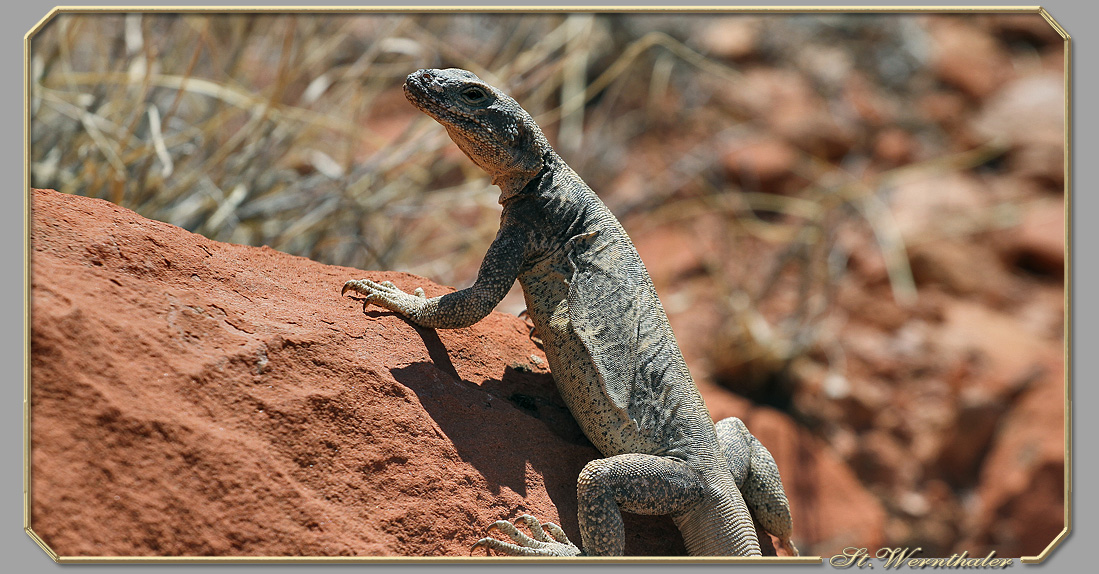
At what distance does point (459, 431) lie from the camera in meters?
4.06

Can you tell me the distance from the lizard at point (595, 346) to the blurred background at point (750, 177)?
7.53 ft

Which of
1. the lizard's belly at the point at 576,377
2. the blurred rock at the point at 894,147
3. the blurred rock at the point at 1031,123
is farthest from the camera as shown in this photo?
the blurred rock at the point at 894,147

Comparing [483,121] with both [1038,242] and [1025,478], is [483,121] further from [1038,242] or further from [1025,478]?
[1038,242]

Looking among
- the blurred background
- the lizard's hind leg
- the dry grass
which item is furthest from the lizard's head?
the dry grass

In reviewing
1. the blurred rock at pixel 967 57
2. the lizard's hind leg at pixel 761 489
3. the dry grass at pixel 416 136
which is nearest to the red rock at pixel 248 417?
the lizard's hind leg at pixel 761 489

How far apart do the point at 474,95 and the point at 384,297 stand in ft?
3.78

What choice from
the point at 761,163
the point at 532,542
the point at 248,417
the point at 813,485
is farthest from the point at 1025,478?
the point at 248,417

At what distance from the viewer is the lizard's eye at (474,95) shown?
4438 millimetres

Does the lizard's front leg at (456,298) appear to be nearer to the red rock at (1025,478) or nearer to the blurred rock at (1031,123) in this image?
the red rock at (1025,478)

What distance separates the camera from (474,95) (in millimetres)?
4469

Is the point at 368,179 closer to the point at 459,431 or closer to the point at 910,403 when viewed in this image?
the point at 459,431

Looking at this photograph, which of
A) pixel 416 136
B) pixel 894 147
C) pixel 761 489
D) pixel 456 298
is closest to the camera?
pixel 456 298

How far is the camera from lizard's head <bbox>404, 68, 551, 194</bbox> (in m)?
4.41

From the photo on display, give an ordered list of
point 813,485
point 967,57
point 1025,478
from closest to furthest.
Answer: point 813,485
point 1025,478
point 967,57
